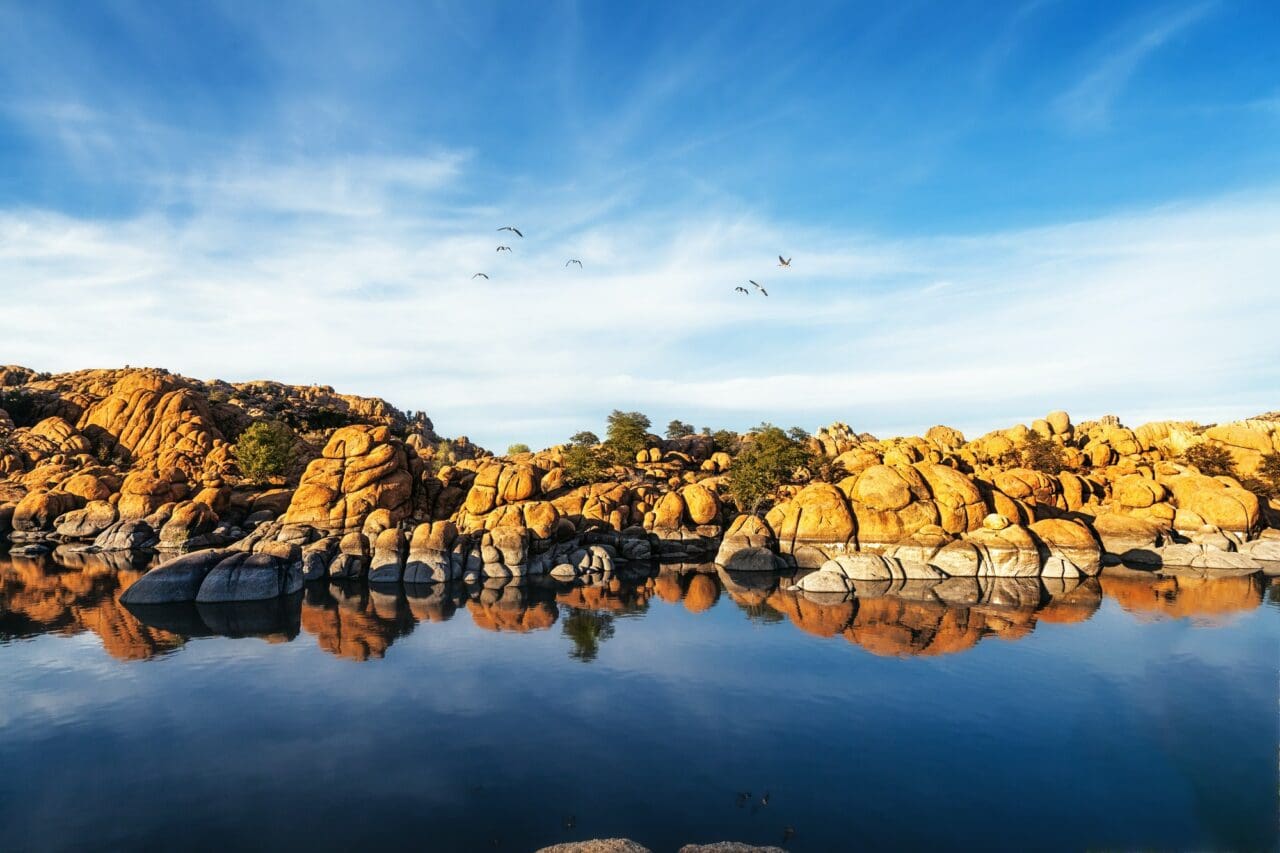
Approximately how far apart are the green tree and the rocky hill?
4.72 meters

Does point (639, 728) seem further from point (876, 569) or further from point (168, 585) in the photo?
point (168, 585)

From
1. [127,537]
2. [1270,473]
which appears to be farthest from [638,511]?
[1270,473]

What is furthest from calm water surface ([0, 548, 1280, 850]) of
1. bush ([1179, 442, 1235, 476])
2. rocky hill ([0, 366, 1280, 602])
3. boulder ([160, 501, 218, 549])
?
bush ([1179, 442, 1235, 476])

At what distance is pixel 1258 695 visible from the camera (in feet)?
82.2

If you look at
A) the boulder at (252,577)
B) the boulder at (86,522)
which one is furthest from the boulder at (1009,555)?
the boulder at (86,522)

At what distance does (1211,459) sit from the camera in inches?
3046

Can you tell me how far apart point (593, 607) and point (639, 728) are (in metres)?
21.2

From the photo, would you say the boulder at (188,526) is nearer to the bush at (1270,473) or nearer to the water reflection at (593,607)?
the water reflection at (593,607)

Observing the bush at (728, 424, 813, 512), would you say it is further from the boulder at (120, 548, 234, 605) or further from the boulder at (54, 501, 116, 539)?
the boulder at (54, 501, 116, 539)

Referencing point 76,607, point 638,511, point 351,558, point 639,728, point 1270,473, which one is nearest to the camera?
point 639,728

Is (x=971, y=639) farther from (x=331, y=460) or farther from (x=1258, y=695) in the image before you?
(x=331, y=460)

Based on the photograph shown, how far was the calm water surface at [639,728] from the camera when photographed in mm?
15930

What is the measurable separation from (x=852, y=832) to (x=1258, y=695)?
21.5 metres

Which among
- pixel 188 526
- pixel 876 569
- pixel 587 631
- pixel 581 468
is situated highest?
pixel 581 468
